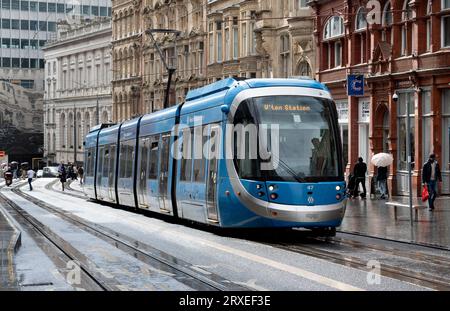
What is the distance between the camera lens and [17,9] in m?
136

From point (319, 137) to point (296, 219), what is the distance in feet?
5.92

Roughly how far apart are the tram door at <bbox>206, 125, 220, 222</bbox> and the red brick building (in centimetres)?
1219

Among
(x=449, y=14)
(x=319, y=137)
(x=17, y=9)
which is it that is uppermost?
(x=17, y=9)

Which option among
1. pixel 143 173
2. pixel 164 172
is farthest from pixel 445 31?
pixel 164 172

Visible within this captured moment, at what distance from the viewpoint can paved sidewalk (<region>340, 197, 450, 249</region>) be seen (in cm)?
2306

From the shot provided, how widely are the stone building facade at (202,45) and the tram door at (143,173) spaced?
1828 cm

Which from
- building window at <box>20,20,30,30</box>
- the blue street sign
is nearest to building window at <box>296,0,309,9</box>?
the blue street sign

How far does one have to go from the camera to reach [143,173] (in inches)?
1244

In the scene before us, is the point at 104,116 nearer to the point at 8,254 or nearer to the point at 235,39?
the point at 235,39

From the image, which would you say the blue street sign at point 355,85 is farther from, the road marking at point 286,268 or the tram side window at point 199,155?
the road marking at point 286,268

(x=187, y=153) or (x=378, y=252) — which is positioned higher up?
(x=187, y=153)

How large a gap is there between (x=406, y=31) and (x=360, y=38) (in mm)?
4624

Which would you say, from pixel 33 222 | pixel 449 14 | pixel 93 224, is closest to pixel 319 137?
pixel 93 224
